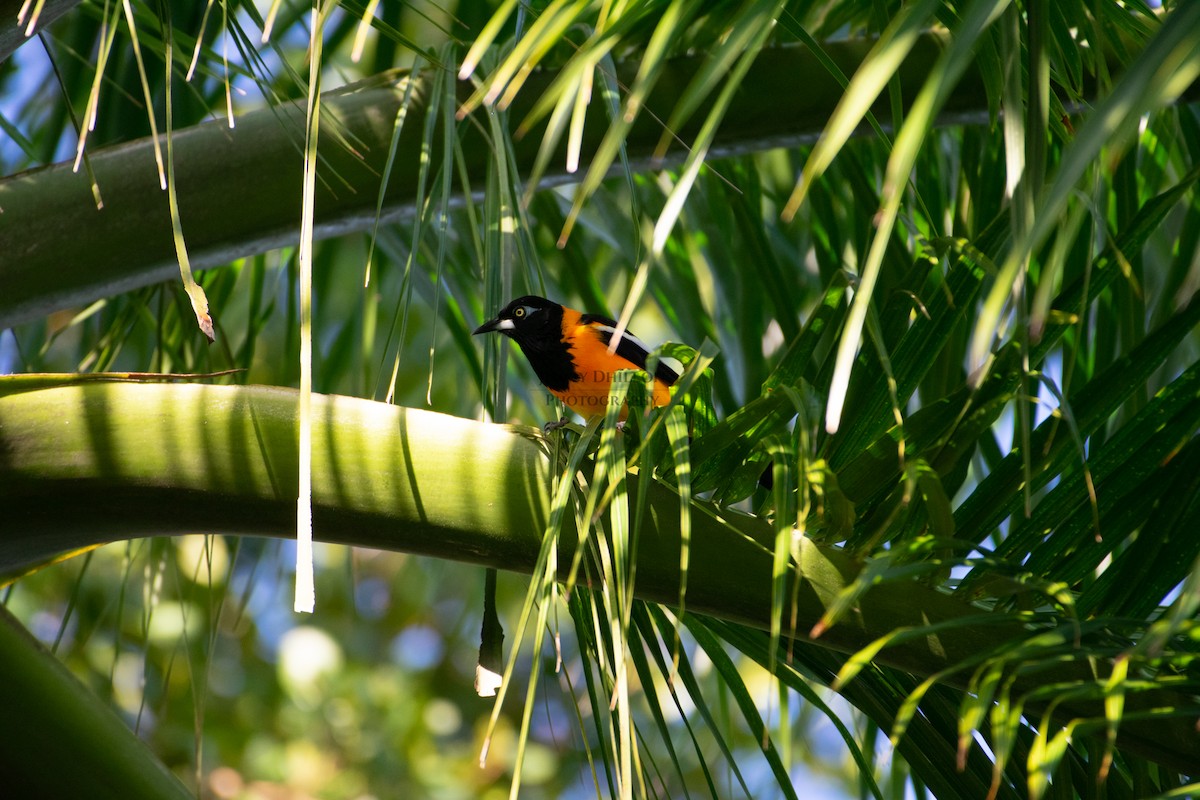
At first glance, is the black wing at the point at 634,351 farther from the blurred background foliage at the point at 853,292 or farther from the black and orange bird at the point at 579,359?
the blurred background foliage at the point at 853,292

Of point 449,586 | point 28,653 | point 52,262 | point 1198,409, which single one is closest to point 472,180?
point 52,262

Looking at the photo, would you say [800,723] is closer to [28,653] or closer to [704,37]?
[704,37]

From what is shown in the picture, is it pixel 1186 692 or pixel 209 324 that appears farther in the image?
pixel 1186 692

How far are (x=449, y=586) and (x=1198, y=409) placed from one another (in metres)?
4.81

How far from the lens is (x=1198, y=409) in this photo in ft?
3.68

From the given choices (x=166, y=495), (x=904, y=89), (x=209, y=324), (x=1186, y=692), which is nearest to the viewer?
(x=209, y=324)

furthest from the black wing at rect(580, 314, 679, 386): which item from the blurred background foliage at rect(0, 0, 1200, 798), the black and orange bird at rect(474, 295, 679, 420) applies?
the blurred background foliage at rect(0, 0, 1200, 798)

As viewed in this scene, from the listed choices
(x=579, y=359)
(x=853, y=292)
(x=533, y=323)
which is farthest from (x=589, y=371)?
(x=853, y=292)

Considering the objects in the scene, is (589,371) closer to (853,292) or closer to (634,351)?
(634,351)

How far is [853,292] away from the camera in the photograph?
3.55 feet

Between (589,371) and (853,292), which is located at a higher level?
(589,371)

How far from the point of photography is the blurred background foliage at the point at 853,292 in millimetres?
754

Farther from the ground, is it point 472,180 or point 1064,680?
point 472,180

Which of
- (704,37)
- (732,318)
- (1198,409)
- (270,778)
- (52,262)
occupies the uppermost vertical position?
(704,37)
